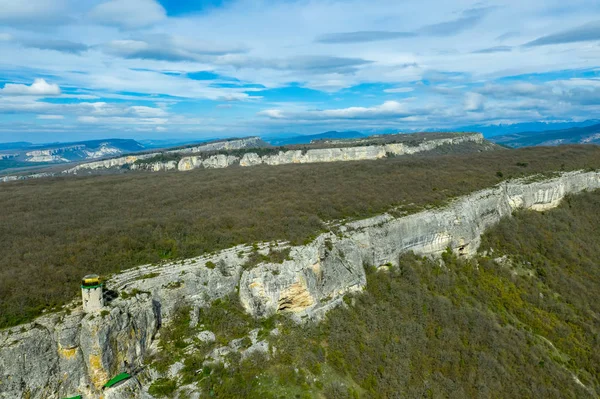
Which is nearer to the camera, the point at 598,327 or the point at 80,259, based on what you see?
the point at 80,259

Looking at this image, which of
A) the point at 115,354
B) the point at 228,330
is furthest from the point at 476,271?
the point at 115,354

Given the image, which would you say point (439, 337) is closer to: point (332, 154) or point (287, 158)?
point (332, 154)

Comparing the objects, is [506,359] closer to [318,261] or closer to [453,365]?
[453,365]

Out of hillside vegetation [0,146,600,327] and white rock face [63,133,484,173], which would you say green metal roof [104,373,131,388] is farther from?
white rock face [63,133,484,173]

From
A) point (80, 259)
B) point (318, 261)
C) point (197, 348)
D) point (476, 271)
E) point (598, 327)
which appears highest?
point (80, 259)

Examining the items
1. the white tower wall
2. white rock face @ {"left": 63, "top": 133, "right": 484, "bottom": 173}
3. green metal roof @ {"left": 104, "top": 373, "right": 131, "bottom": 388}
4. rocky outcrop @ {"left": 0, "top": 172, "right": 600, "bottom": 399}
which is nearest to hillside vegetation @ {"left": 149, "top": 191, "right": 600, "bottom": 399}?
rocky outcrop @ {"left": 0, "top": 172, "right": 600, "bottom": 399}

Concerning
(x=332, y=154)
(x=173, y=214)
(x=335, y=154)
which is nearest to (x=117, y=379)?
(x=173, y=214)
